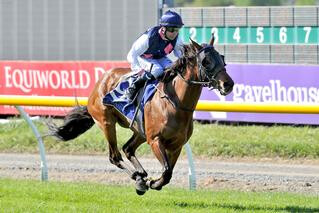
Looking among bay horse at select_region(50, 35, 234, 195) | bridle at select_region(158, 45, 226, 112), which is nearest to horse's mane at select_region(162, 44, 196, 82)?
bay horse at select_region(50, 35, 234, 195)

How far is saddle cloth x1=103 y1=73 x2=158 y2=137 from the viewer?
8.70m

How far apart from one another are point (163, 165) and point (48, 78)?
9.62 metres

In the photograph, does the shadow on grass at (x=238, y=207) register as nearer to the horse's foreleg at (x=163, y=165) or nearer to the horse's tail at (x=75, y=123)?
the horse's foreleg at (x=163, y=165)

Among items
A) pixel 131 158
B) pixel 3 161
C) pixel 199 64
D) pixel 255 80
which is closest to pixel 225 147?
pixel 255 80

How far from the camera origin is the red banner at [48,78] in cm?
1705

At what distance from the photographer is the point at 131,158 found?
920 centimetres

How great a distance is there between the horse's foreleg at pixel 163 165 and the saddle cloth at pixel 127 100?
486 mm

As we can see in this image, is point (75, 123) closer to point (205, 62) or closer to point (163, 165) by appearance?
point (163, 165)

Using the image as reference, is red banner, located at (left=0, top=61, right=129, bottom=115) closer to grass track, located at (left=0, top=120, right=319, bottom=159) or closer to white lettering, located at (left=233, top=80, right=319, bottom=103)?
grass track, located at (left=0, top=120, right=319, bottom=159)

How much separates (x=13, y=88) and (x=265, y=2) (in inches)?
196

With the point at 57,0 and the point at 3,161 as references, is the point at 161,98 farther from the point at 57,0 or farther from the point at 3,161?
the point at 57,0

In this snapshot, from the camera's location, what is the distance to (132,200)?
8.51m

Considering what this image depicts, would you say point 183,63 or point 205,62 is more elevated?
point 205,62

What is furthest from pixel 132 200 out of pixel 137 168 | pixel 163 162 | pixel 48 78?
pixel 48 78
